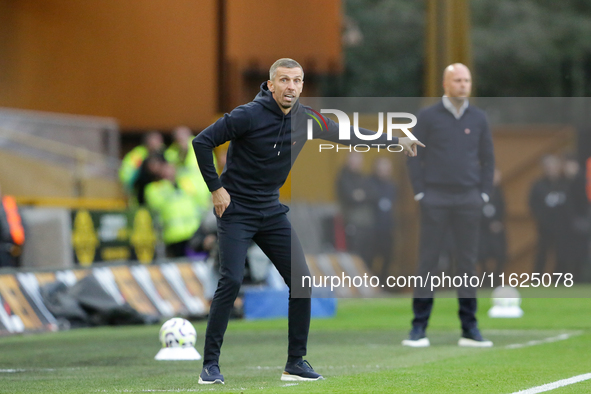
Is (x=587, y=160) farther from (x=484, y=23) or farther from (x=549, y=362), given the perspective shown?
(x=484, y=23)

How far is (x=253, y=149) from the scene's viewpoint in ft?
23.6

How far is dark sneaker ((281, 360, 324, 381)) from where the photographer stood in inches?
287

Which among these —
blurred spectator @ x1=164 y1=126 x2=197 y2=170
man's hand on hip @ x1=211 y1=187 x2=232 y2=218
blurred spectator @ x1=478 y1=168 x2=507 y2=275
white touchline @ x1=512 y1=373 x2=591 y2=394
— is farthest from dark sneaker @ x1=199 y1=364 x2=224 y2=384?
blurred spectator @ x1=164 y1=126 x2=197 y2=170

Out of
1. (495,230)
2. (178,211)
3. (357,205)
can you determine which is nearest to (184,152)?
(178,211)

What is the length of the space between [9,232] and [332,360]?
5.93 metres

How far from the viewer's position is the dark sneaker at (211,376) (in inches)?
278

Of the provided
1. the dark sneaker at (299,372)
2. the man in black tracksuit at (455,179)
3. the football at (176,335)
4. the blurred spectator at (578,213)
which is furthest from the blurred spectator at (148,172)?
the dark sneaker at (299,372)

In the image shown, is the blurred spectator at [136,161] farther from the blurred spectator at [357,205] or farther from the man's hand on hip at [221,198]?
the man's hand on hip at [221,198]

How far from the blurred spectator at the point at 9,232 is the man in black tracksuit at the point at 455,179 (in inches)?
223

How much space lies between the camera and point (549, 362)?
27.4ft

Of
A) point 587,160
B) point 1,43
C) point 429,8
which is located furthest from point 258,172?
point 1,43

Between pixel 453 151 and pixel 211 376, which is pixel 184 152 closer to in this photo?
pixel 453 151

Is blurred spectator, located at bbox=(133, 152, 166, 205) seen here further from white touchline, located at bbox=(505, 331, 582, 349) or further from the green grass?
white touchline, located at bbox=(505, 331, 582, 349)

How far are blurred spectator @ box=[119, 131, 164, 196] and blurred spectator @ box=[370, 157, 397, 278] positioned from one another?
353 centimetres
